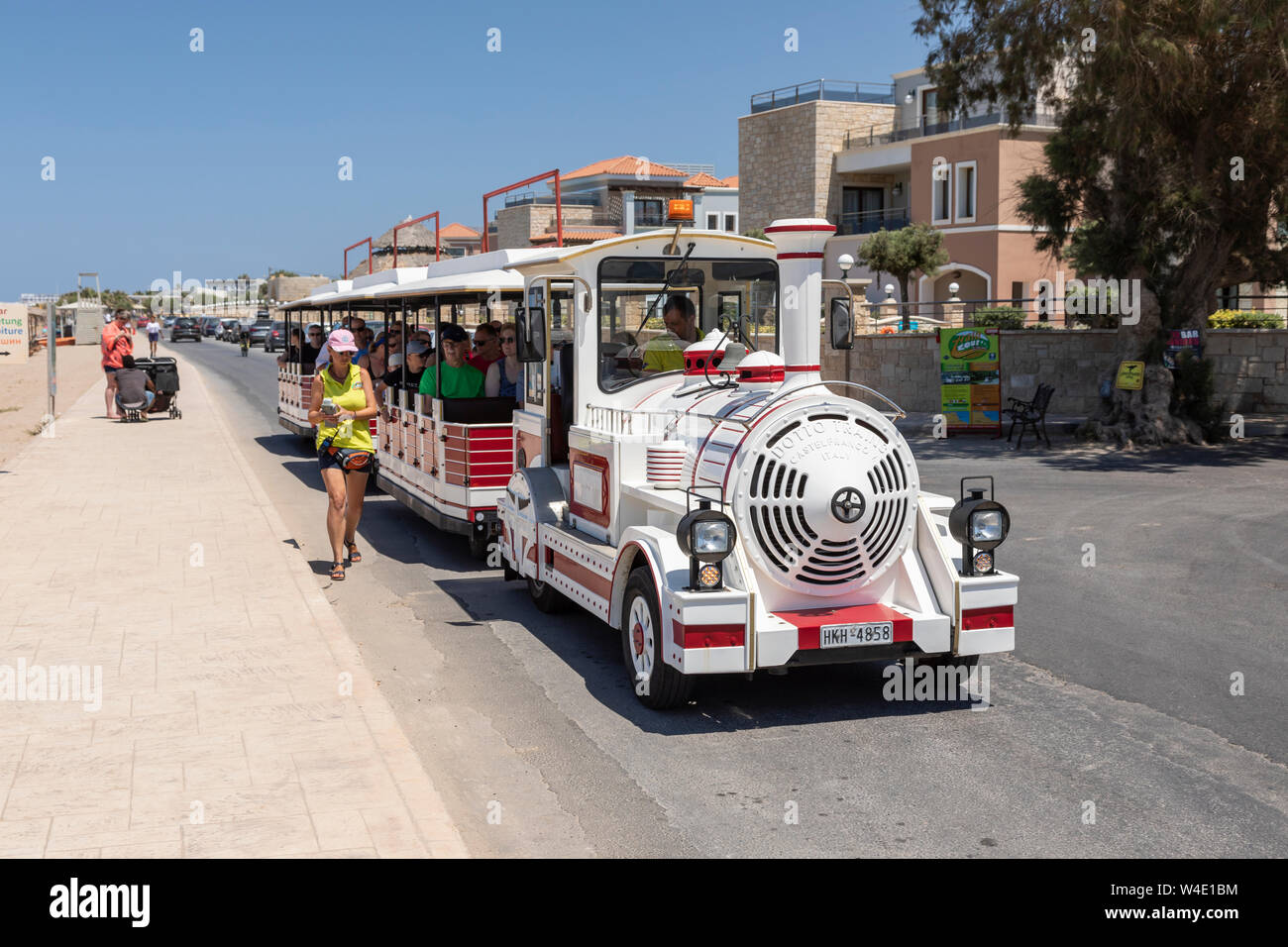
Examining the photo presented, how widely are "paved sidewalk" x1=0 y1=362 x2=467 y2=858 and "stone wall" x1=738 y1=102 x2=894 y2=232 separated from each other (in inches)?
1693

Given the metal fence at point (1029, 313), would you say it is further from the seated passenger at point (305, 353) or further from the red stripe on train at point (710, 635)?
the red stripe on train at point (710, 635)

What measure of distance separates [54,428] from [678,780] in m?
19.4

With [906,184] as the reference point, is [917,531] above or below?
below

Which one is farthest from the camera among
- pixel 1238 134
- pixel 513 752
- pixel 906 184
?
pixel 906 184

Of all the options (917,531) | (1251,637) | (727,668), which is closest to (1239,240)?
(1251,637)

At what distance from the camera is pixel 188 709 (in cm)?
603

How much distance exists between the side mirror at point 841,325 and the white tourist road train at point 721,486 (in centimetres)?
2

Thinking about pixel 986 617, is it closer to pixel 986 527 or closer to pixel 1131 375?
pixel 986 527

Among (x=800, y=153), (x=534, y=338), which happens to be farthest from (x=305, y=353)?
(x=800, y=153)

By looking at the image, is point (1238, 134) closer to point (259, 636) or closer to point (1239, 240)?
point (1239, 240)

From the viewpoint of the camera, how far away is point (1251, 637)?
25.7ft

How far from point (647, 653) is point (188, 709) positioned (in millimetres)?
2253

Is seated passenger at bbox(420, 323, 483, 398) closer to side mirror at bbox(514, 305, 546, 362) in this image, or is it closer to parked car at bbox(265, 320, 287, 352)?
side mirror at bbox(514, 305, 546, 362)

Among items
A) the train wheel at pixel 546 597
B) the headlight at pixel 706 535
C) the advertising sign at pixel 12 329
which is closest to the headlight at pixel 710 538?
the headlight at pixel 706 535
